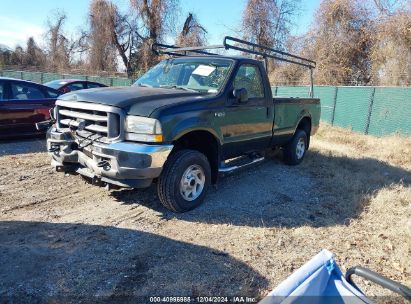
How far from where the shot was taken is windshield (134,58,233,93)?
5375 mm

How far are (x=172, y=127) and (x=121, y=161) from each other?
69cm

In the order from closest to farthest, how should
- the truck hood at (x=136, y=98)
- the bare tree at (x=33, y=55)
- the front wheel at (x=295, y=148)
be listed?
the truck hood at (x=136, y=98), the front wheel at (x=295, y=148), the bare tree at (x=33, y=55)

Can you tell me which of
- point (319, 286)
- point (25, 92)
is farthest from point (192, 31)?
point (319, 286)

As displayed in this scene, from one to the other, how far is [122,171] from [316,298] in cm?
258

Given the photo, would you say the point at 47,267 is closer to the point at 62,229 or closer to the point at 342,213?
the point at 62,229

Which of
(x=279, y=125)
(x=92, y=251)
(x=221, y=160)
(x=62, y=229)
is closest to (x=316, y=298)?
(x=92, y=251)

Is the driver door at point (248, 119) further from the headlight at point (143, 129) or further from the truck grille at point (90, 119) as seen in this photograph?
the truck grille at point (90, 119)

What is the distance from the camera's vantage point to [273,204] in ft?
17.7

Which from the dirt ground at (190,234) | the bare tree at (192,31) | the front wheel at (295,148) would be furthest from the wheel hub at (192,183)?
the bare tree at (192,31)

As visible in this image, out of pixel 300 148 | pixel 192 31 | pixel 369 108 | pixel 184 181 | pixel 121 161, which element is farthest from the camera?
pixel 192 31

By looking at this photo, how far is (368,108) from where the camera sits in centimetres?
1361

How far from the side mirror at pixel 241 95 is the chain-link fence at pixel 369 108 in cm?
897

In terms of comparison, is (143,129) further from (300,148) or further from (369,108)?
(369,108)

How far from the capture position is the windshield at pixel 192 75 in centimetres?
538
